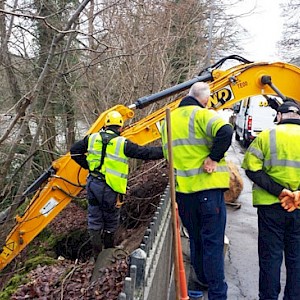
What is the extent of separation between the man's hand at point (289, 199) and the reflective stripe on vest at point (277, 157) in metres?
0.07

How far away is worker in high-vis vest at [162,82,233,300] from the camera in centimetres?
421

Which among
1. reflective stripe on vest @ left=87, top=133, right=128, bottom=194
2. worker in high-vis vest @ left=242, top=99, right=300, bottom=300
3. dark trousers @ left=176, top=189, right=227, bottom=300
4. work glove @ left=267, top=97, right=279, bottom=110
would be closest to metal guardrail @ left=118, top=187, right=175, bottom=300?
dark trousers @ left=176, top=189, right=227, bottom=300

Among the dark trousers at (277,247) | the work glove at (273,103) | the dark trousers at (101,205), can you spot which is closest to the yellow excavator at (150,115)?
the work glove at (273,103)

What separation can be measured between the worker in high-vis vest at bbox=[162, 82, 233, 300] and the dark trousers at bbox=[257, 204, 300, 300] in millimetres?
400

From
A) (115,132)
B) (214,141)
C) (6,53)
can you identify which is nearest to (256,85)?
(115,132)

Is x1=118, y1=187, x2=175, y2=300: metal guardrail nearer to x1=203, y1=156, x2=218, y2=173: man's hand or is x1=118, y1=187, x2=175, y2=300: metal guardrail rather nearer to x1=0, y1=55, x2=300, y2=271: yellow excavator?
x1=203, y1=156, x2=218, y2=173: man's hand

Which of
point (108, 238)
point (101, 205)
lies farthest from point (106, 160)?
point (108, 238)

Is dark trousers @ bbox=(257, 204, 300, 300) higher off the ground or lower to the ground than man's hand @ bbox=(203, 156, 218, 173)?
lower

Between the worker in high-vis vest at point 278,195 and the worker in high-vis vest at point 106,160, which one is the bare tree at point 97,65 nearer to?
the worker in high-vis vest at point 106,160

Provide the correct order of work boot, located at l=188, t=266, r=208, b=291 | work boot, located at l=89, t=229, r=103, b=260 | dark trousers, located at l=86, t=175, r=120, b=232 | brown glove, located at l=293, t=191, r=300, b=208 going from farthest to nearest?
work boot, located at l=89, t=229, r=103, b=260, dark trousers, located at l=86, t=175, r=120, b=232, work boot, located at l=188, t=266, r=208, b=291, brown glove, located at l=293, t=191, r=300, b=208

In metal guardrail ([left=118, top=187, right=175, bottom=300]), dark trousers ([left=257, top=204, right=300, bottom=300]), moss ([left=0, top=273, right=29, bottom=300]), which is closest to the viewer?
metal guardrail ([left=118, top=187, right=175, bottom=300])

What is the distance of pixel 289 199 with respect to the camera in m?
4.10

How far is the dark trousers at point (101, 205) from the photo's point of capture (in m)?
6.27

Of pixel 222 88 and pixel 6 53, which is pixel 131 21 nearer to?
pixel 6 53
